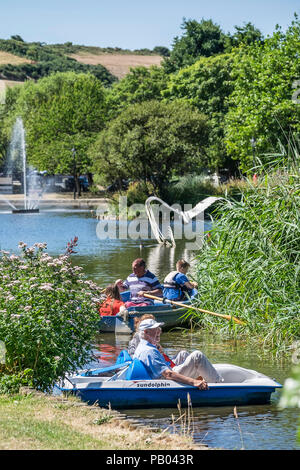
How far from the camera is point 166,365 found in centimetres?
898

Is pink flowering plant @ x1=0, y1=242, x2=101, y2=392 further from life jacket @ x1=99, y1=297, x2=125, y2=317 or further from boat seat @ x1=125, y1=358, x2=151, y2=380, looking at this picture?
life jacket @ x1=99, y1=297, x2=125, y2=317

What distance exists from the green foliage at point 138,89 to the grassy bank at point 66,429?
61202mm

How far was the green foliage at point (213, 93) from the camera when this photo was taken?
56875 millimetres

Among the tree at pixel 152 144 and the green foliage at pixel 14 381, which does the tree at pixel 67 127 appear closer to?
the tree at pixel 152 144

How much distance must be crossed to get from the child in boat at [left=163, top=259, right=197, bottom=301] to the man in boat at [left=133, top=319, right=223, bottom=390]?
17.3 ft

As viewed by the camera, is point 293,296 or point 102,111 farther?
point 102,111

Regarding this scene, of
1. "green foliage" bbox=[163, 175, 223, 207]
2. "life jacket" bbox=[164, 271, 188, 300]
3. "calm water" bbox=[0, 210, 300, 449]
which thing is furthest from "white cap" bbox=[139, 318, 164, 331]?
"green foliage" bbox=[163, 175, 223, 207]

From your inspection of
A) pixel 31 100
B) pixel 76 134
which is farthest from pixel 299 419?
pixel 31 100

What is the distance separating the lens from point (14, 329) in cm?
798

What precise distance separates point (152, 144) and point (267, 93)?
23.3ft

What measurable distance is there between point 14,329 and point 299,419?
3.45 m

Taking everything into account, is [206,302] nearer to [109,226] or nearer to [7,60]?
[109,226]

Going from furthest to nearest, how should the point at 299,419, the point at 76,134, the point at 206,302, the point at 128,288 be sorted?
the point at 76,134
the point at 128,288
the point at 206,302
the point at 299,419

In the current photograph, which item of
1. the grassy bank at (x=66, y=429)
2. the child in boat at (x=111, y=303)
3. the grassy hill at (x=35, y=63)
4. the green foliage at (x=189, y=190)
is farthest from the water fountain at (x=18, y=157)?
the grassy bank at (x=66, y=429)
